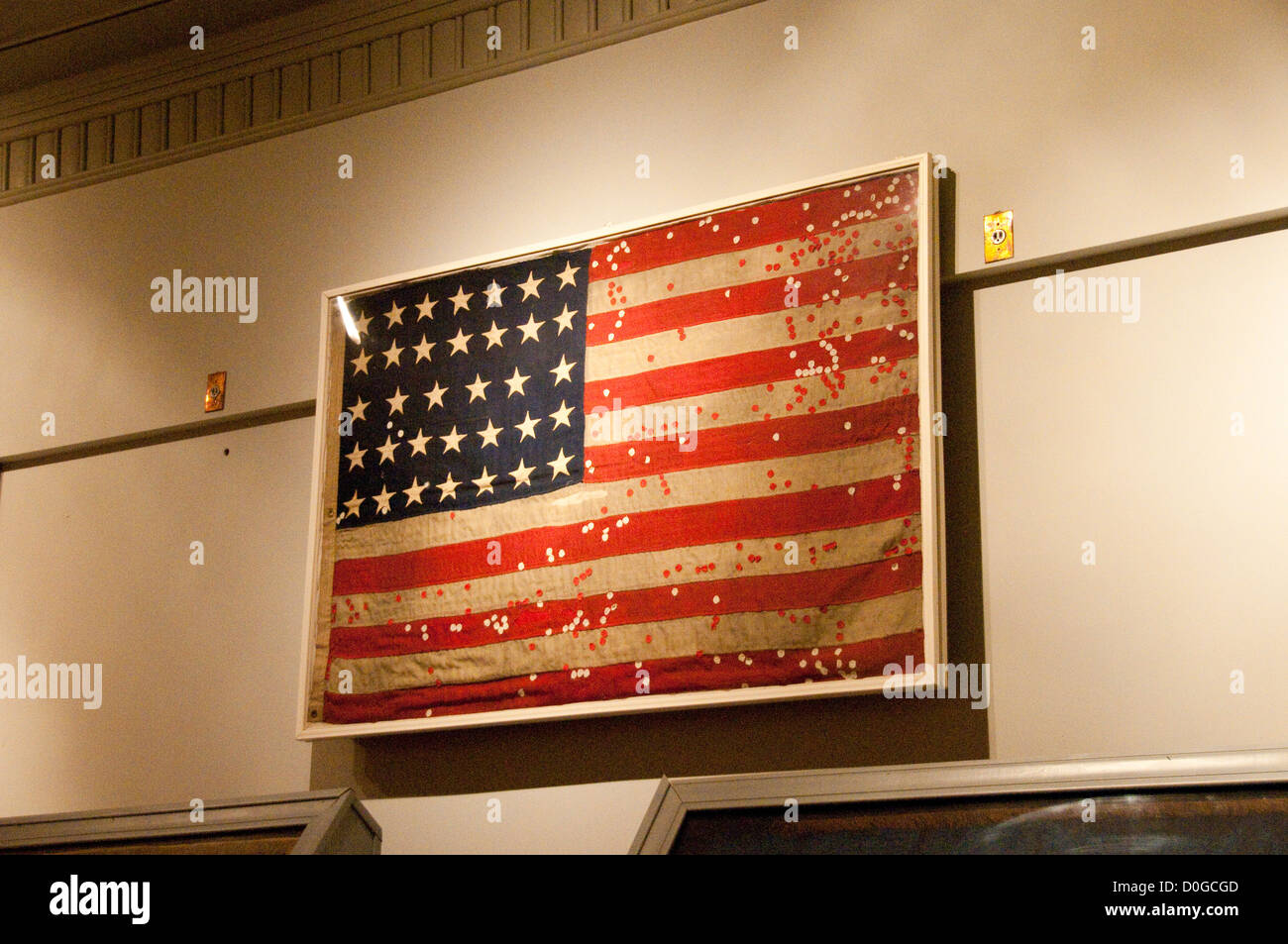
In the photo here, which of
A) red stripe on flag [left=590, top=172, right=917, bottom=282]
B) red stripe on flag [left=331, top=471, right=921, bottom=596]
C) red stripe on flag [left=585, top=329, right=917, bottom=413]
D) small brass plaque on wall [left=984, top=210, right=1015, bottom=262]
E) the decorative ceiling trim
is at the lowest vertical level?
red stripe on flag [left=331, top=471, right=921, bottom=596]

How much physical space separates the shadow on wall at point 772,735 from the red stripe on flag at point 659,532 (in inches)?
8.8

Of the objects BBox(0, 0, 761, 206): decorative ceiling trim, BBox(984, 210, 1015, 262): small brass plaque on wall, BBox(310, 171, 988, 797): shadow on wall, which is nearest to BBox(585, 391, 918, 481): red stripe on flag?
BBox(310, 171, 988, 797): shadow on wall

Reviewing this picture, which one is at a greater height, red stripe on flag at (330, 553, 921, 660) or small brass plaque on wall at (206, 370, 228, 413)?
small brass plaque on wall at (206, 370, 228, 413)

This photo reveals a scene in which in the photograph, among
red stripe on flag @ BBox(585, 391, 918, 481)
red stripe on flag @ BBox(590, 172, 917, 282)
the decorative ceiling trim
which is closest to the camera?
red stripe on flag @ BBox(585, 391, 918, 481)

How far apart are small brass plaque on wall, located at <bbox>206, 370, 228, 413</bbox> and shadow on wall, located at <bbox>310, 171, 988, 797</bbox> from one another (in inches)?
52.3

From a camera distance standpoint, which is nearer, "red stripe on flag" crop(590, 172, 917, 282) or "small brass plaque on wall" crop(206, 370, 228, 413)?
"red stripe on flag" crop(590, 172, 917, 282)

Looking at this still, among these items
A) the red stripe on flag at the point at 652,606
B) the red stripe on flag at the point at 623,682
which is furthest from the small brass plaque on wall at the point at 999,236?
the red stripe on flag at the point at 623,682

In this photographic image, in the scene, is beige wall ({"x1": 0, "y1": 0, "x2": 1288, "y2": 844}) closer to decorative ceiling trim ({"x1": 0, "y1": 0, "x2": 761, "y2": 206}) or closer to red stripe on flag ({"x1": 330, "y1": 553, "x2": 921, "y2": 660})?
decorative ceiling trim ({"x1": 0, "y1": 0, "x2": 761, "y2": 206})

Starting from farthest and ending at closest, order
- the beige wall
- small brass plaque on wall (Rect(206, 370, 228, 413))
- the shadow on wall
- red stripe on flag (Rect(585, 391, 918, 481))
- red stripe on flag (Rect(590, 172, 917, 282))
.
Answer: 1. small brass plaque on wall (Rect(206, 370, 228, 413))
2. red stripe on flag (Rect(590, 172, 917, 282))
3. red stripe on flag (Rect(585, 391, 918, 481))
4. the shadow on wall
5. the beige wall

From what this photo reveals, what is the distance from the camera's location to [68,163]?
5.34 meters

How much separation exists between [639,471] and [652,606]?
Answer: 0.39 m

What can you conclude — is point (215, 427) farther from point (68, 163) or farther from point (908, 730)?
point (908, 730)

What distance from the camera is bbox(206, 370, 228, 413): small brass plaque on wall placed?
15.5 ft

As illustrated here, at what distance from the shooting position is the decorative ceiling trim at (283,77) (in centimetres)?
454
